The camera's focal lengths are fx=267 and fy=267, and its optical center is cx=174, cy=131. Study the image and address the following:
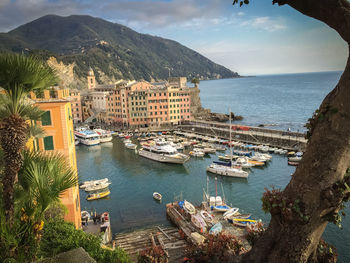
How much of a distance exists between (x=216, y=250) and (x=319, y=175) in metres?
3.11

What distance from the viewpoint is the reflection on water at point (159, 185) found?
22.7 meters

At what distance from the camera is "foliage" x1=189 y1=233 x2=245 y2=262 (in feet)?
19.2

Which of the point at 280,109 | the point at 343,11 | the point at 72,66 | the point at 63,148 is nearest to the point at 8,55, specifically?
the point at 343,11

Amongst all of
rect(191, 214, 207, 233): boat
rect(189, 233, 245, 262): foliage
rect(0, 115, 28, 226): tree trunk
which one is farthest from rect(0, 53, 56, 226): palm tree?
rect(191, 214, 207, 233): boat

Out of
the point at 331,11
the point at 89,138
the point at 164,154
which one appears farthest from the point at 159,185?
the point at 331,11

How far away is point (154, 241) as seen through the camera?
58.0 ft

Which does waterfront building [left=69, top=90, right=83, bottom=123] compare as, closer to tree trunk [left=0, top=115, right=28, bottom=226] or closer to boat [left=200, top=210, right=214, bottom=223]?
boat [left=200, top=210, right=214, bottom=223]

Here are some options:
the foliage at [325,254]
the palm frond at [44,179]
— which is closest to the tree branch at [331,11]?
the foliage at [325,254]

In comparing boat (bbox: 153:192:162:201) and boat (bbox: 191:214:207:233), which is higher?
boat (bbox: 191:214:207:233)

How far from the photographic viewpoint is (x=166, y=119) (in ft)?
215

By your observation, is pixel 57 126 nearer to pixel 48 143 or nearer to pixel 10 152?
pixel 48 143

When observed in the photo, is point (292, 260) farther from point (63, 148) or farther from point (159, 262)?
point (63, 148)

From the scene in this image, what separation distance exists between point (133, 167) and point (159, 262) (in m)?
31.2

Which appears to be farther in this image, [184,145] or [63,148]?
[184,145]
